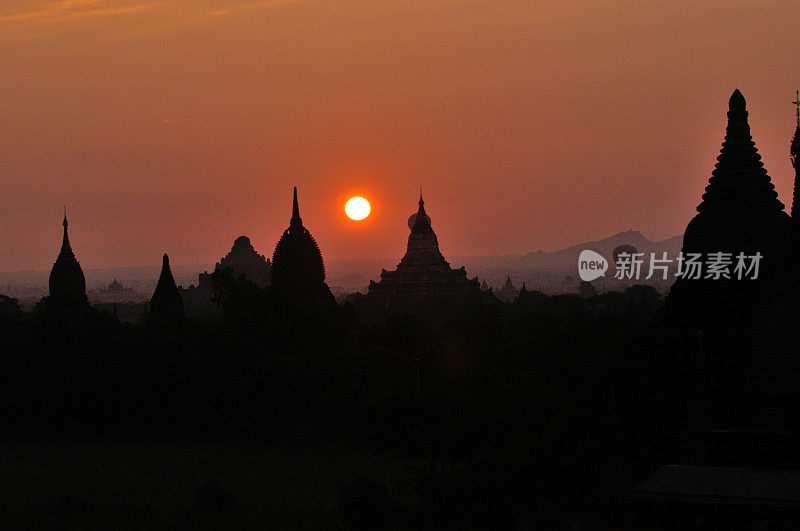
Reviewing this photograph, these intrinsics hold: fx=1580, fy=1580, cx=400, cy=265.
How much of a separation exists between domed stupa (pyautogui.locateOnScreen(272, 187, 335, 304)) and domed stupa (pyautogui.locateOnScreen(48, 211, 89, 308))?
20894 millimetres

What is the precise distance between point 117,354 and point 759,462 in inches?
2152

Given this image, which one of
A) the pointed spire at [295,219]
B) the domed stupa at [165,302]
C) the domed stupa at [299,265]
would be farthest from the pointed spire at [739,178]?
the pointed spire at [295,219]

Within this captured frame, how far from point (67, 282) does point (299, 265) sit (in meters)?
27.4

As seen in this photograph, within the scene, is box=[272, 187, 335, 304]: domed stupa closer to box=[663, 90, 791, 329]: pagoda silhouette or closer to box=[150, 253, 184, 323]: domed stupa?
box=[150, 253, 184, 323]: domed stupa

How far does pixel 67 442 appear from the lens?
73.9 m

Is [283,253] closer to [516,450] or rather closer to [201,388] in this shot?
[201,388]

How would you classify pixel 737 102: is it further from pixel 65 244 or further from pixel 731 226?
pixel 65 244

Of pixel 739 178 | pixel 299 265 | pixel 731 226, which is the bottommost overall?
pixel 731 226

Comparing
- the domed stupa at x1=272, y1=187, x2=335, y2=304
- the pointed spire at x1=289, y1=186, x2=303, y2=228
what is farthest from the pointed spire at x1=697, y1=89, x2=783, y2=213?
the pointed spire at x1=289, y1=186, x2=303, y2=228

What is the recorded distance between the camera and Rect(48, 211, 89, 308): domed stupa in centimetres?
14912

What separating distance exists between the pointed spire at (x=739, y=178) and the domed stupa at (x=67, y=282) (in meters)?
105

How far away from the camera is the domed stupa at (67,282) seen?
149125 mm

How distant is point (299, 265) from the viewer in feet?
560

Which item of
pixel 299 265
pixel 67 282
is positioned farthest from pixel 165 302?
pixel 299 265
